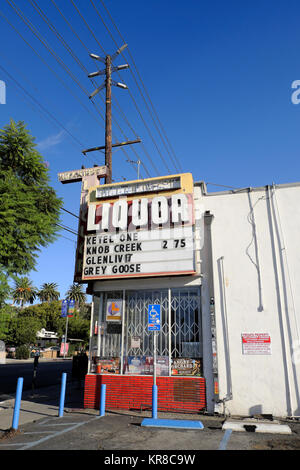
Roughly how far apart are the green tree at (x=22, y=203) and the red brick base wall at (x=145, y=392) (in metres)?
5.37

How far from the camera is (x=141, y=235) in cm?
1198

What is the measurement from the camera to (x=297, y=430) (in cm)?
831

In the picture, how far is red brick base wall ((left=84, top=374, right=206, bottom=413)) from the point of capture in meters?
10.4

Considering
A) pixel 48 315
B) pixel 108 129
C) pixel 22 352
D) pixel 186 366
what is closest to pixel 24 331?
pixel 22 352

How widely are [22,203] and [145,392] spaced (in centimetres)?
813

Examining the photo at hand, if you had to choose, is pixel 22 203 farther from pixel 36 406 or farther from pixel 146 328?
pixel 36 406

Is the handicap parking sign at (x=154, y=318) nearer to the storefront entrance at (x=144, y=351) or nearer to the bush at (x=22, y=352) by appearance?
the storefront entrance at (x=144, y=351)

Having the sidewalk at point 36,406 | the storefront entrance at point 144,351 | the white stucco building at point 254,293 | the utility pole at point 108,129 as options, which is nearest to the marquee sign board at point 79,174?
the utility pole at point 108,129

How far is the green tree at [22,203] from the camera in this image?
41.1 feet

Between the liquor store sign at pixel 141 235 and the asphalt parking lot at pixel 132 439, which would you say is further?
the liquor store sign at pixel 141 235
